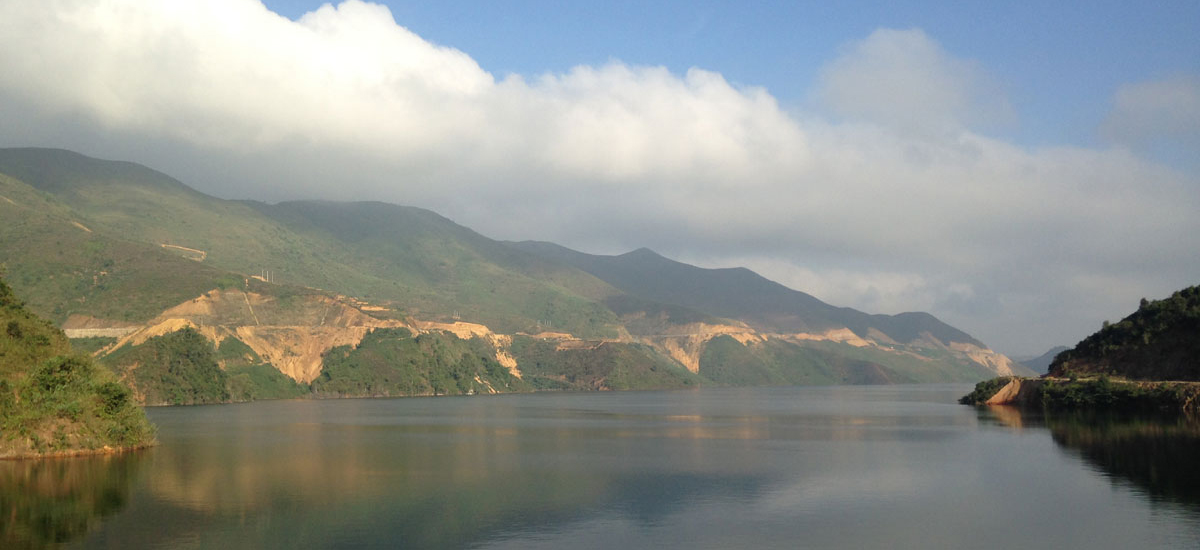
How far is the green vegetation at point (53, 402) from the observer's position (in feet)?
168

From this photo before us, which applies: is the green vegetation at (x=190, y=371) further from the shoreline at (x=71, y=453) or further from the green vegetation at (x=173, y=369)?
the shoreline at (x=71, y=453)

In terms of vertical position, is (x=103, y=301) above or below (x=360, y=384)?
above

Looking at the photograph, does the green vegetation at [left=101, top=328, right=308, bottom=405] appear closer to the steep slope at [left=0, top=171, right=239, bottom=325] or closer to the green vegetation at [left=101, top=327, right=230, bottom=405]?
the green vegetation at [left=101, top=327, right=230, bottom=405]

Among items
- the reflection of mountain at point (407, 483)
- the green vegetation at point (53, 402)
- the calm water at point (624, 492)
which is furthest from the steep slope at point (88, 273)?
the green vegetation at point (53, 402)

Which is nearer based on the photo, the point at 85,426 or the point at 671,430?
the point at 85,426

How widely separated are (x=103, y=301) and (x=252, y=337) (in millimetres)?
24636

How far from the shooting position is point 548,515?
120ft

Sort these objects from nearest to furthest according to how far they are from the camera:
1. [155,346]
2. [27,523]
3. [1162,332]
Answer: [27,523] → [1162,332] → [155,346]

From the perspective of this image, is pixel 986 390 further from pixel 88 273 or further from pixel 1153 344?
pixel 88 273

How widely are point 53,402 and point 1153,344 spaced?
324 feet

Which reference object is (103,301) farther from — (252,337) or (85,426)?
(85,426)

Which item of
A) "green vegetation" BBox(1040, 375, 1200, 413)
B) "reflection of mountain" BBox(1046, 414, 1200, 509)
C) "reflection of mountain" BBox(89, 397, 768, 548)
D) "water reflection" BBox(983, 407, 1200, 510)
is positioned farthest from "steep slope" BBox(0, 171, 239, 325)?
"reflection of mountain" BBox(1046, 414, 1200, 509)

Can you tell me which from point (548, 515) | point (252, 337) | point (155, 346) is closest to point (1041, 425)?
point (548, 515)

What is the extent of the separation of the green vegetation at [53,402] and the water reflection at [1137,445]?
5346 cm
